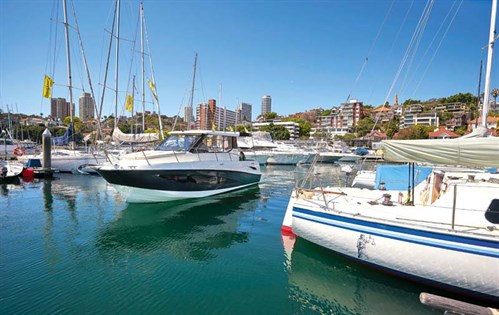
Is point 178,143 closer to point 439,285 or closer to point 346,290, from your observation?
point 346,290

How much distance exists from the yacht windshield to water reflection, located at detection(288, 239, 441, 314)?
8611mm

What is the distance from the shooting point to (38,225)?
10078 millimetres

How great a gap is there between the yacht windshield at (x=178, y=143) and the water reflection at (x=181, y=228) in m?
2.65

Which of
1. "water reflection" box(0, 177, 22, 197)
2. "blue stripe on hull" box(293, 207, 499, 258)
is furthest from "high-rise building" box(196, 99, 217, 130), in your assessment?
"blue stripe on hull" box(293, 207, 499, 258)

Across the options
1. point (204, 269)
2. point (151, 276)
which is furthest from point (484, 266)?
point (151, 276)

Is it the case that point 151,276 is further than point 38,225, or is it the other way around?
point 38,225

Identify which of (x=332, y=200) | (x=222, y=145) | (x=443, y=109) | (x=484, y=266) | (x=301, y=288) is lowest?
(x=301, y=288)

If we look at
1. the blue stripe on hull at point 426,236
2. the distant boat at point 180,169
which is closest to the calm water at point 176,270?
the blue stripe on hull at point 426,236

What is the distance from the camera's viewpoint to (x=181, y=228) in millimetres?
9953

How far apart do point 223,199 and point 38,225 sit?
771 cm

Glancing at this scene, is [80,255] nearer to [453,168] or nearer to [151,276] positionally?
[151,276]

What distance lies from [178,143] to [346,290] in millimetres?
10625

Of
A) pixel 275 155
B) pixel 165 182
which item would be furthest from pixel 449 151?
pixel 275 155

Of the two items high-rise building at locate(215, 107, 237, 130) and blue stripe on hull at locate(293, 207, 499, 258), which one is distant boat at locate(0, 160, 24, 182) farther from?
blue stripe on hull at locate(293, 207, 499, 258)
